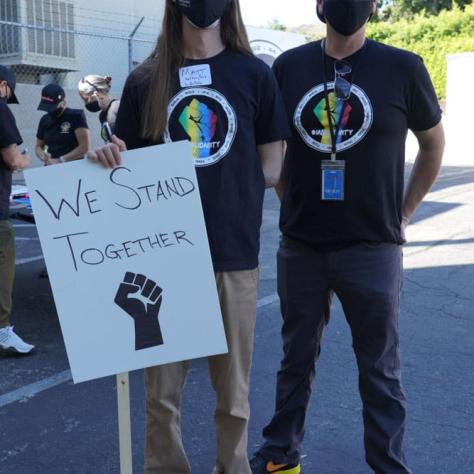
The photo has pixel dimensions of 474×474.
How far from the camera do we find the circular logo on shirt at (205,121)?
230 centimetres

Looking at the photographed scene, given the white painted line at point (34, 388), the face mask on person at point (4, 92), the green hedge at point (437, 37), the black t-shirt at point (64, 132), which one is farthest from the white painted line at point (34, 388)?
the green hedge at point (437, 37)

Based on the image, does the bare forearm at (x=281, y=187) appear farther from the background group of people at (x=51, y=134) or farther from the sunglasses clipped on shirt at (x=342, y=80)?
the background group of people at (x=51, y=134)

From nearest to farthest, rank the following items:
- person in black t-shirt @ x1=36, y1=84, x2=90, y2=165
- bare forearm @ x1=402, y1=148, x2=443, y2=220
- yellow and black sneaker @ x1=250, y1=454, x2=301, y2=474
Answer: bare forearm @ x1=402, y1=148, x2=443, y2=220
yellow and black sneaker @ x1=250, y1=454, x2=301, y2=474
person in black t-shirt @ x1=36, y1=84, x2=90, y2=165

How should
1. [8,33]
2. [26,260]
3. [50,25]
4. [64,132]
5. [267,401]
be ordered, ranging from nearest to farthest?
[267,401], [64,132], [26,260], [8,33], [50,25]

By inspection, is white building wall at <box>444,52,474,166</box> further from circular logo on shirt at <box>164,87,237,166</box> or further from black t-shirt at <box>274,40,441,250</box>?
circular logo on shirt at <box>164,87,237,166</box>

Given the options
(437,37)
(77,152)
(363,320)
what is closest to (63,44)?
(77,152)

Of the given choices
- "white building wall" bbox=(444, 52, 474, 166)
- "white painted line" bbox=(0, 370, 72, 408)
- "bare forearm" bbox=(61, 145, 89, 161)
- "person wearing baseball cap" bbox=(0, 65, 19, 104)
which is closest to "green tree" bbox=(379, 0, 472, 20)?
"white building wall" bbox=(444, 52, 474, 166)

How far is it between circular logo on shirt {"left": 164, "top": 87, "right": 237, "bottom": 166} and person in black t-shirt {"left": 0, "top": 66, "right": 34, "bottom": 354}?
2167 millimetres

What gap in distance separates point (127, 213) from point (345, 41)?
1.09m

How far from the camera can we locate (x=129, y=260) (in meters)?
2.16

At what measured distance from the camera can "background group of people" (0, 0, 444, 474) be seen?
232 centimetres

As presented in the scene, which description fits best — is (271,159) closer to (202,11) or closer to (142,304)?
(202,11)

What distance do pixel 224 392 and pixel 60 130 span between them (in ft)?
14.6

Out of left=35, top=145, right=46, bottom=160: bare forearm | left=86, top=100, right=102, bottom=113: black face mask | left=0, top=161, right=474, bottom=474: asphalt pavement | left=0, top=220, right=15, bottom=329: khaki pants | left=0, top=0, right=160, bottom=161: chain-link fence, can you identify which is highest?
left=0, top=0, right=160, bottom=161: chain-link fence
